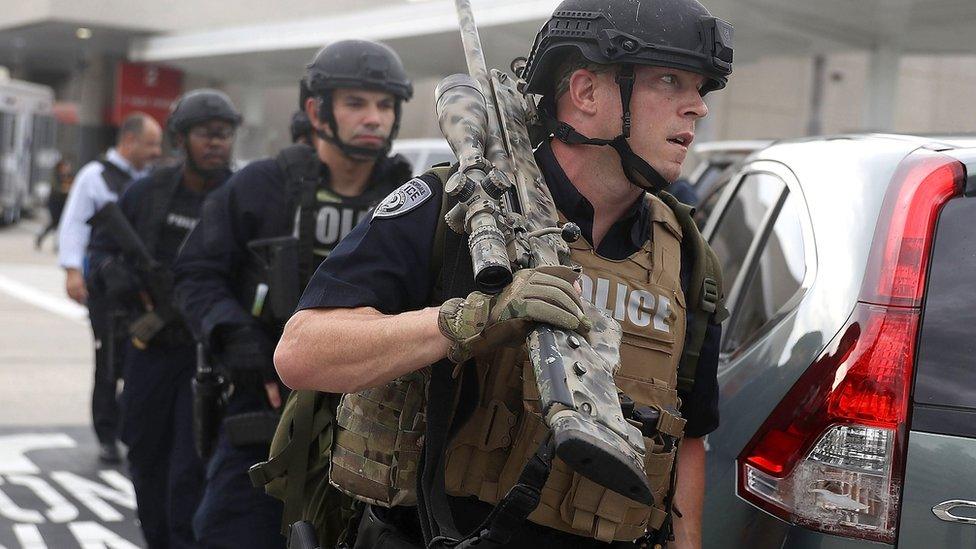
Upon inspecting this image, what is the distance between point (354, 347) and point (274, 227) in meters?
1.91

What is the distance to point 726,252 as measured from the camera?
3.62 m

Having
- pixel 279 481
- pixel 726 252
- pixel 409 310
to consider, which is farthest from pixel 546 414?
pixel 726 252

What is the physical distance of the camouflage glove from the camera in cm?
178

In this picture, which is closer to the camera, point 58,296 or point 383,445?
point 383,445

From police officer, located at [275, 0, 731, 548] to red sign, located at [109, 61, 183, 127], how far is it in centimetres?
2710

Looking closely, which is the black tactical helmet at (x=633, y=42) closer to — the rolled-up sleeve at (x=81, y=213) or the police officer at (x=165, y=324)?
the police officer at (x=165, y=324)

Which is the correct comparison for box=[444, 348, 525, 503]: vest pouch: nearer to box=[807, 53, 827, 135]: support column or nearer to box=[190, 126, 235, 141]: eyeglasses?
box=[190, 126, 235, 141]: eyeglasses

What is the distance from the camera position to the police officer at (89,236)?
6465 millimetres

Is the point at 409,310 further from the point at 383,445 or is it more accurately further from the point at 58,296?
the point at 58,296

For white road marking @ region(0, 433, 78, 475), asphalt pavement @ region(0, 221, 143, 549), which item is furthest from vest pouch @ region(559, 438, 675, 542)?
white road marking @ region(0, 433, 78, 475)

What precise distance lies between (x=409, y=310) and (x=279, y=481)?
0.84m

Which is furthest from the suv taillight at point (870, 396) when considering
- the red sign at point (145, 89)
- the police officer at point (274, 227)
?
the red sign at point (145, 89)

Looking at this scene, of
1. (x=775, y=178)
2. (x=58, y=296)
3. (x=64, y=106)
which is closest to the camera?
(x=775, y=178)

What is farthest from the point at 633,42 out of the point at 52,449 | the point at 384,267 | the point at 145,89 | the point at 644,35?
the point at 145,89
